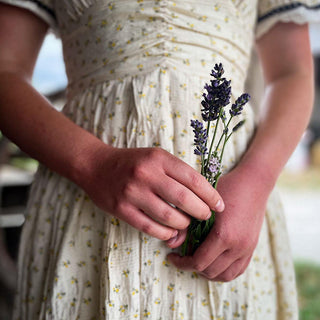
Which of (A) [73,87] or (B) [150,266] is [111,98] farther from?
(B) [150,266]

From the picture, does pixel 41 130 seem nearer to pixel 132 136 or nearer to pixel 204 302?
pixel 132 136

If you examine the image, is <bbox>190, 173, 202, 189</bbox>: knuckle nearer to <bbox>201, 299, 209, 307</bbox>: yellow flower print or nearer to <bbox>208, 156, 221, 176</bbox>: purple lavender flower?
<bbox>208, 156, 221, 176</bbox>: purple lavender flower

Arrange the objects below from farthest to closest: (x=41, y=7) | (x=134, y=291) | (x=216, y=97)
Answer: (x=41, y=7), (x=134, y=291), (x=216, y=97)

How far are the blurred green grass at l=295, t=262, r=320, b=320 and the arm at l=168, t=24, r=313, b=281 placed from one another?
168 cm

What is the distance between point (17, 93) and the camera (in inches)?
21.4

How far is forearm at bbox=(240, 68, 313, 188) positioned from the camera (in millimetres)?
523

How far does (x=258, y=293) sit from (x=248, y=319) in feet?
0.17

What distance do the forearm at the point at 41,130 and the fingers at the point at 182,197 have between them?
122mm

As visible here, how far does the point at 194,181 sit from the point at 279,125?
231 millimetres

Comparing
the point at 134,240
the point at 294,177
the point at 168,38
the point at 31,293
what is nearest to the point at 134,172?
the point at 134,240

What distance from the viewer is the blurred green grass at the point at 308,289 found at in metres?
1.94

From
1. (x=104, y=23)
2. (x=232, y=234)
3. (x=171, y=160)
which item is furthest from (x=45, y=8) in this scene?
(x=232, y=234)

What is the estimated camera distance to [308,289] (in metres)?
2.20

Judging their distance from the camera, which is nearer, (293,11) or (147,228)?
(147,228)
